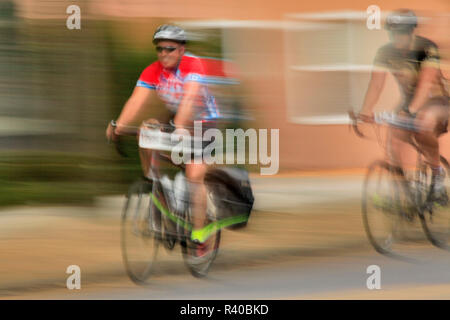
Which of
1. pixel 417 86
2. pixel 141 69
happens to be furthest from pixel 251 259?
pixel 141 69

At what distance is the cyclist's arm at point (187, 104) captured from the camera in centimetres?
677

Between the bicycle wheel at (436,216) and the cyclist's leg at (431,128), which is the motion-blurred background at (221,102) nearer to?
the bicycle wheel at (436,216)

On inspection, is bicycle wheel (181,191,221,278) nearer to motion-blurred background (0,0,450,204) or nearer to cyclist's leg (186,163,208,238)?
A: cyclist's leg (186,163,208,238)

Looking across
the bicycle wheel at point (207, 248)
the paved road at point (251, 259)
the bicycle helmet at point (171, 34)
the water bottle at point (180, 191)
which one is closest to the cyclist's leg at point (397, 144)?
the paved road at point (251, 259)

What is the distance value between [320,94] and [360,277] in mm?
5871

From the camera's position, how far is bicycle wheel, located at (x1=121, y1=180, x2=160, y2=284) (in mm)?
7012

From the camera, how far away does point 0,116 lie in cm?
1062

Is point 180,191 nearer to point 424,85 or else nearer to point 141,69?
point 424,85

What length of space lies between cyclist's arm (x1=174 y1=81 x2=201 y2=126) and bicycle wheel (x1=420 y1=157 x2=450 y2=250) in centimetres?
221

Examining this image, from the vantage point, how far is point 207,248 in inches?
287

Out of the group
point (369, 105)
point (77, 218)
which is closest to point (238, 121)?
point (77, 218)

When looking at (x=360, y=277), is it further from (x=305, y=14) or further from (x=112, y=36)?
(x=305, y=14)

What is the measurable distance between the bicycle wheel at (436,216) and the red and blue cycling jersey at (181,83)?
2.03 metres

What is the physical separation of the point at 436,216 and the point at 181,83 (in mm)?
2511
